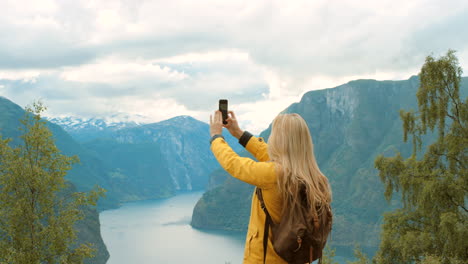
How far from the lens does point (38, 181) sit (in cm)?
1179

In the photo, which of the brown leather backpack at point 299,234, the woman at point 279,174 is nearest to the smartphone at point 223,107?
the woman at point 279,174

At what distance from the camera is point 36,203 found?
1213cm

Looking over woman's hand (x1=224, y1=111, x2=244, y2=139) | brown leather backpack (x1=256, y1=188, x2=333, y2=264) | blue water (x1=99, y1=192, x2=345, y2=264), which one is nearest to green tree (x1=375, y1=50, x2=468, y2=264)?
woman's hand (x1=224, y1=111, x2=244, y2=139)

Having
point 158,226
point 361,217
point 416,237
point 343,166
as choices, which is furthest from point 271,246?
point 343,166

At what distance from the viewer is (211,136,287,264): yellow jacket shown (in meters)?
2.89

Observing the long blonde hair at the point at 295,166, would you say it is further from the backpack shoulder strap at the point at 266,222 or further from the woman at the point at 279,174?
the backpack shoulder strap at the point at 266,222

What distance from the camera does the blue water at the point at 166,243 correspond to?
9481 cm

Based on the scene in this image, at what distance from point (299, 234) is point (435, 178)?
1112 centimetres

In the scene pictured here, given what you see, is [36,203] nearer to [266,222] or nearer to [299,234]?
[266,222]

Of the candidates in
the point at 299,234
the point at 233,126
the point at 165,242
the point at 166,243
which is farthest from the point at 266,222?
the point at 165,242

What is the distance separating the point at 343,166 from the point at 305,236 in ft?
659

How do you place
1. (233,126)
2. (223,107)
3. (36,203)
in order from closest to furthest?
(223,107), (233,126), (36,203)

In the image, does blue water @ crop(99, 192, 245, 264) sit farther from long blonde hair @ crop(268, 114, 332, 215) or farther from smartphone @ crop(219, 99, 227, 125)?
long blonde hair @ crop(268, 114, 332, 215)

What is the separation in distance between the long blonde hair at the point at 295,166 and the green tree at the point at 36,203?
9.81 m
